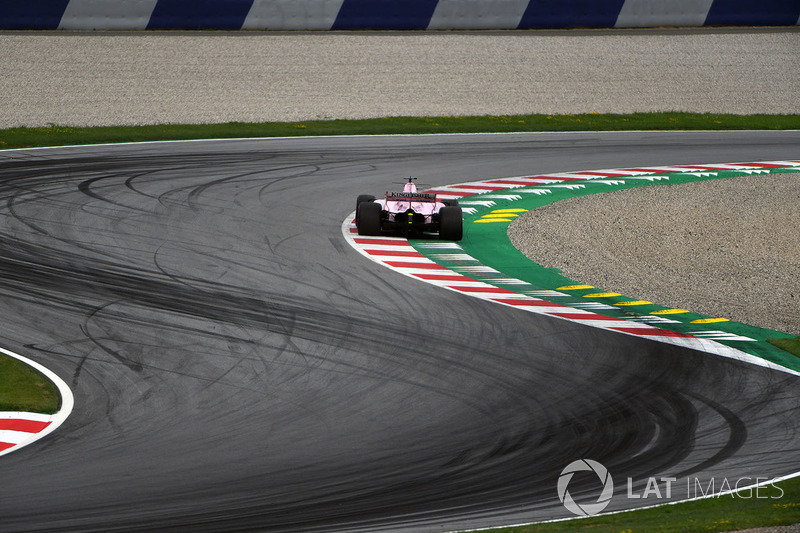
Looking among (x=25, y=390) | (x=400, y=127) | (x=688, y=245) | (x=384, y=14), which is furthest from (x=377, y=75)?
(x=25, y=390)

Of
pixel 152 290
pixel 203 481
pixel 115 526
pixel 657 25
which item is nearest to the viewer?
pixel 115 526

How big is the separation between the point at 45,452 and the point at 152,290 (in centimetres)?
507

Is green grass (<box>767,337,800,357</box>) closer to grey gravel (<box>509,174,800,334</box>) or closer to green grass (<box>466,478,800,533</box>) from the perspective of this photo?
grey gravel (<box>509,174,800,334</box>)

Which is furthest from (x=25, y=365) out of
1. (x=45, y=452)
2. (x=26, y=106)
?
(x=26, y=106)

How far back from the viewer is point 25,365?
427 inches

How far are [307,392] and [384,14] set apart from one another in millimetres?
26490

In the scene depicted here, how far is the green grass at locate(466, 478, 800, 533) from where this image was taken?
7.30 metres

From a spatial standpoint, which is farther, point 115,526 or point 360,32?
point 360,32

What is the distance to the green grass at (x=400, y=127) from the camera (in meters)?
25.5

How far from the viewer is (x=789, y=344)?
12422 millimetres

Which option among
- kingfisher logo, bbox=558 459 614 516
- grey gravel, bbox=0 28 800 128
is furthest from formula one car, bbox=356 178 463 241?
grey gravel, bbox=0 28 800 128

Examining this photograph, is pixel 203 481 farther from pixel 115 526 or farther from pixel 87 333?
pixel 87 333

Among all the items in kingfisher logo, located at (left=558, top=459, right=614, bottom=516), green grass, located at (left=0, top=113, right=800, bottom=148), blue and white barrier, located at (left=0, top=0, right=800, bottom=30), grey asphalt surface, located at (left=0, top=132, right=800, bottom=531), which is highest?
blue and white barrier, located at (left=0, top=0, right=800, bottom=30)

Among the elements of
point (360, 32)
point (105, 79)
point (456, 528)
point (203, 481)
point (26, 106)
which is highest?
point (360, 32)
